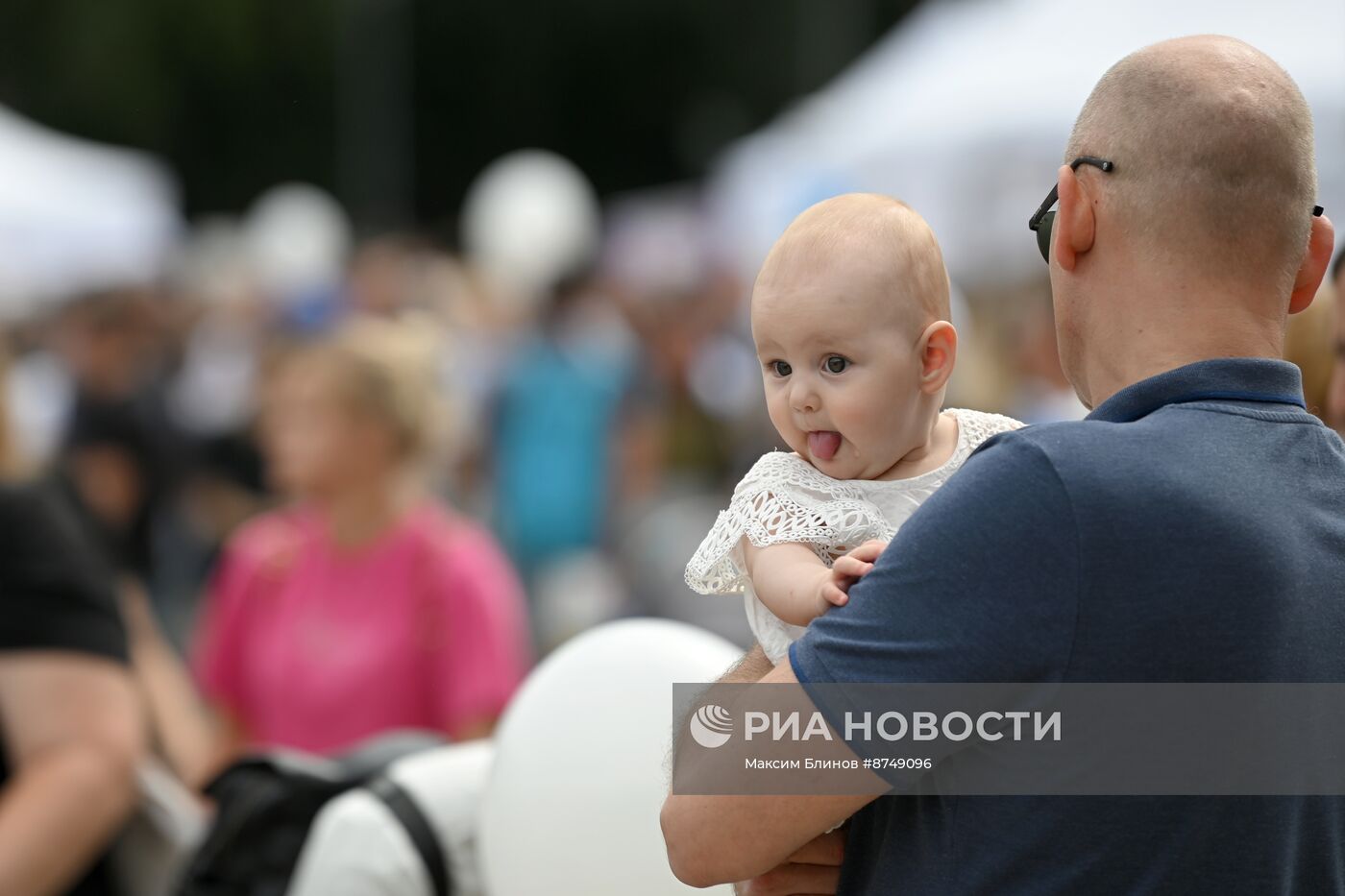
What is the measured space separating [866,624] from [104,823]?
226 cm

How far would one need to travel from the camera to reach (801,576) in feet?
5.85

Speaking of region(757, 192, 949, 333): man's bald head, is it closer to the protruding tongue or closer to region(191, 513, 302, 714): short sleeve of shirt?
the protruding tongue

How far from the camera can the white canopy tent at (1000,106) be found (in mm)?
8789

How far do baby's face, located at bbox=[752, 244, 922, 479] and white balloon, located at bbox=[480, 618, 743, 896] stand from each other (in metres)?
0.68

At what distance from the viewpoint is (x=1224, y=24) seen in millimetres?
8828

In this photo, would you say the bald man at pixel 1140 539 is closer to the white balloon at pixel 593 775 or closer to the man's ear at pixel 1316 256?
the man's ear at pixel 1316 256

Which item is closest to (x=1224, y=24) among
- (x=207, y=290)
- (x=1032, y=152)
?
(x=1032, y=152)

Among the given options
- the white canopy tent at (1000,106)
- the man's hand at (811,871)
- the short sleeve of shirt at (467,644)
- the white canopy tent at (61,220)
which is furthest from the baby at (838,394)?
the white canopy tent at (61,220)

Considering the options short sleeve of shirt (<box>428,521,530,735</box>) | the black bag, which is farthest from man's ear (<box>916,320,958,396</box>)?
short sleeve of shirt (<box>428,521,530,735</box>)

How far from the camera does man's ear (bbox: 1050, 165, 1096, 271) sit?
1.75 metres

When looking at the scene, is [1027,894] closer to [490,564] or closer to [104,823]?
[104,823]

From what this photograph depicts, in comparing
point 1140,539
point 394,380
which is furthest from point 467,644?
point 1140,539

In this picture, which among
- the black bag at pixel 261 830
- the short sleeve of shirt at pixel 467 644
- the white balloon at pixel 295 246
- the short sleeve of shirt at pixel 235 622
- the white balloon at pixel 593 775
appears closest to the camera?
the white balloon at pixel 593 775

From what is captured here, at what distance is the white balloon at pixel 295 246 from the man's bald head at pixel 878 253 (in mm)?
15549
